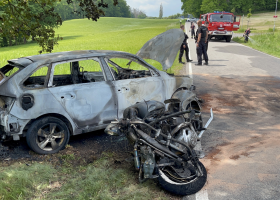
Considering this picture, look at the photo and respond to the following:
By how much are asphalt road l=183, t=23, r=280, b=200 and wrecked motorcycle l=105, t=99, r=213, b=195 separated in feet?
0.81

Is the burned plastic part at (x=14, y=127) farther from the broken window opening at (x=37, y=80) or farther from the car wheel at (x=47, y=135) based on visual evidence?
the broken window opening at (x=37, y=80)

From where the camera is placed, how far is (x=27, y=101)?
16.1ft

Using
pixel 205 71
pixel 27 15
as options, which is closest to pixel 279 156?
pixel 27 15

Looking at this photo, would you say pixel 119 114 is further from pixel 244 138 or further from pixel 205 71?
pixel 205 71

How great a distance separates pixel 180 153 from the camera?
4.25 metres

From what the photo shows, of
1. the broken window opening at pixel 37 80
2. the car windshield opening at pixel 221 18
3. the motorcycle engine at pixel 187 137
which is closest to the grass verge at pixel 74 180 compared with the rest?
the motorcycle engine at pixel 187 137

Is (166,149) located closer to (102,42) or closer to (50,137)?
(50,137)

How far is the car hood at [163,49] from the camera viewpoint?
26.0ft

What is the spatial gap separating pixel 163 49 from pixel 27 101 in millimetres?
4301

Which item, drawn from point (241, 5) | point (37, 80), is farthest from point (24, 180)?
point (241, 5)

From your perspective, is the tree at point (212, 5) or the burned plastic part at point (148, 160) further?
the tree at point (212, 5)

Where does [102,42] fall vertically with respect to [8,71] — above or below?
below

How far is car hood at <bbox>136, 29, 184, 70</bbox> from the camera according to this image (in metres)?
7.93

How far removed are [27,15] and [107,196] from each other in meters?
7.03
